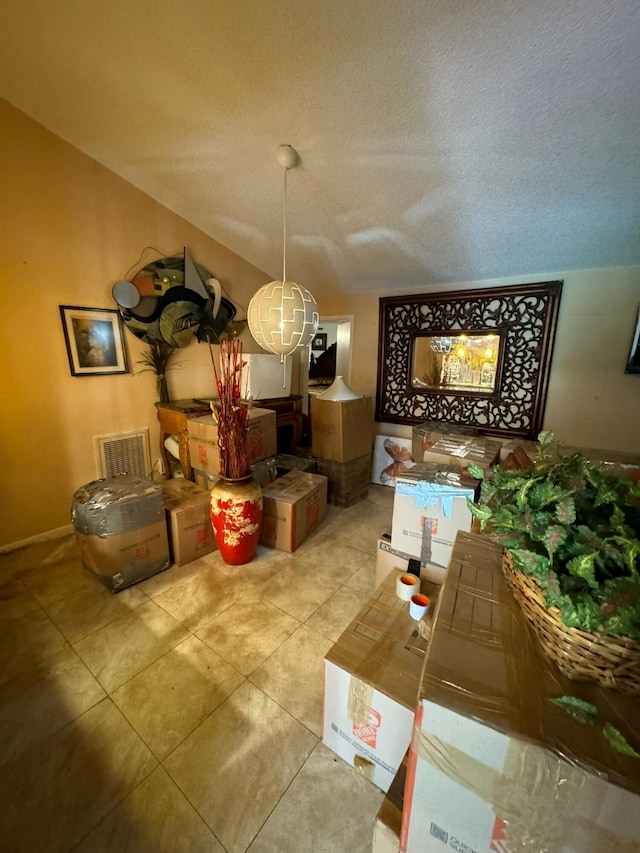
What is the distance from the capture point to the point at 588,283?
2.43 m

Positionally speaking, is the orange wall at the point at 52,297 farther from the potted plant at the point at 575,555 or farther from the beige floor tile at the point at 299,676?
the potted plant at the point at 575,555

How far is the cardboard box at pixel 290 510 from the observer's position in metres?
2.22

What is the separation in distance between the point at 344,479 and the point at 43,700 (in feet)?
7.26

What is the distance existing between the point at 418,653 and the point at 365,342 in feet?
9.95

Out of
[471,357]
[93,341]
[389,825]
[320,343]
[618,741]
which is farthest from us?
[320,343]

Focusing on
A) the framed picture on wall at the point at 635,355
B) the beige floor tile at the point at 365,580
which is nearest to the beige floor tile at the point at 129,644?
the beige floor tile at the point at 365,580

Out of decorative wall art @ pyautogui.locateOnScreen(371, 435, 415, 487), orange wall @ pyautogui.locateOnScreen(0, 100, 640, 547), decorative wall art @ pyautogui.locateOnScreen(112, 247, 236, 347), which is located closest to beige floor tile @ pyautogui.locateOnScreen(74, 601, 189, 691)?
orange wall @ pyautogui.locateOnScreen(0, 100, 640, 547)

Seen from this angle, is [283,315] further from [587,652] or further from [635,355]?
[635,355]

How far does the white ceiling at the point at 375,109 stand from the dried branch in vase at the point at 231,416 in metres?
1.26

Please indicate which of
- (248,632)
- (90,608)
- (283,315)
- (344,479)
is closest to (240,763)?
(248,632)

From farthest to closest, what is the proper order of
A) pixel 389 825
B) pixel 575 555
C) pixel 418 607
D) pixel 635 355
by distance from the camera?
pixel 635 355, pixel 418 607, pixel 389 825, pixel 575 555

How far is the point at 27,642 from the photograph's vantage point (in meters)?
1.53

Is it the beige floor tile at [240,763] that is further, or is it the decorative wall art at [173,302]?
the decorative wall art at [173,302]

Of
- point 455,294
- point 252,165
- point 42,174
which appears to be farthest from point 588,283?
point 42,174
